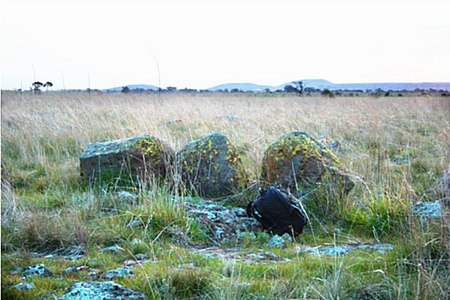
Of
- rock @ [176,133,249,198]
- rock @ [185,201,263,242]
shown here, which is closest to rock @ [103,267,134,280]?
rock @ [185,201,263,242]

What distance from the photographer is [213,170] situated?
19.1 feet

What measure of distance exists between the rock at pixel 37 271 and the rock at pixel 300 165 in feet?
9.79

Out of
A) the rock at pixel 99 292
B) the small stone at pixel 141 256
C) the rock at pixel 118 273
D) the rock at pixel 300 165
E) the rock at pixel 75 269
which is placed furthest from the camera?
the rock at pixel 300 165

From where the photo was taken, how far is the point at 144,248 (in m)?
3.78

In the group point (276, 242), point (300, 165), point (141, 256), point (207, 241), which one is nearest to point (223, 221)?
point (207, 241)

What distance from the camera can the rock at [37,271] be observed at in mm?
3227

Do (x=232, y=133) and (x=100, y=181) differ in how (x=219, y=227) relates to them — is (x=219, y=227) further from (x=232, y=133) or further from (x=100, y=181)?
(x=232, y=133)

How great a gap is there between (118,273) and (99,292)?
1.20 ft

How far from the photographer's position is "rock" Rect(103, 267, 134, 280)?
10.4 feet

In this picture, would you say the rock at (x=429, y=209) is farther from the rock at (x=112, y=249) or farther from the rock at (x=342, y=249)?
the rock at (x=112, y=249)

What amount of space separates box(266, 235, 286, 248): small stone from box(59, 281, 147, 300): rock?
1508mm

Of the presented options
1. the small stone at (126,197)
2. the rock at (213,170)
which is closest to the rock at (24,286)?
the small stone at (126,197)

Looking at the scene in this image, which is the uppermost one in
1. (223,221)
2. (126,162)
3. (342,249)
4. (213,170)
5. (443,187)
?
(126,162)

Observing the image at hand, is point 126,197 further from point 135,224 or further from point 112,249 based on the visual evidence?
point 112,249
